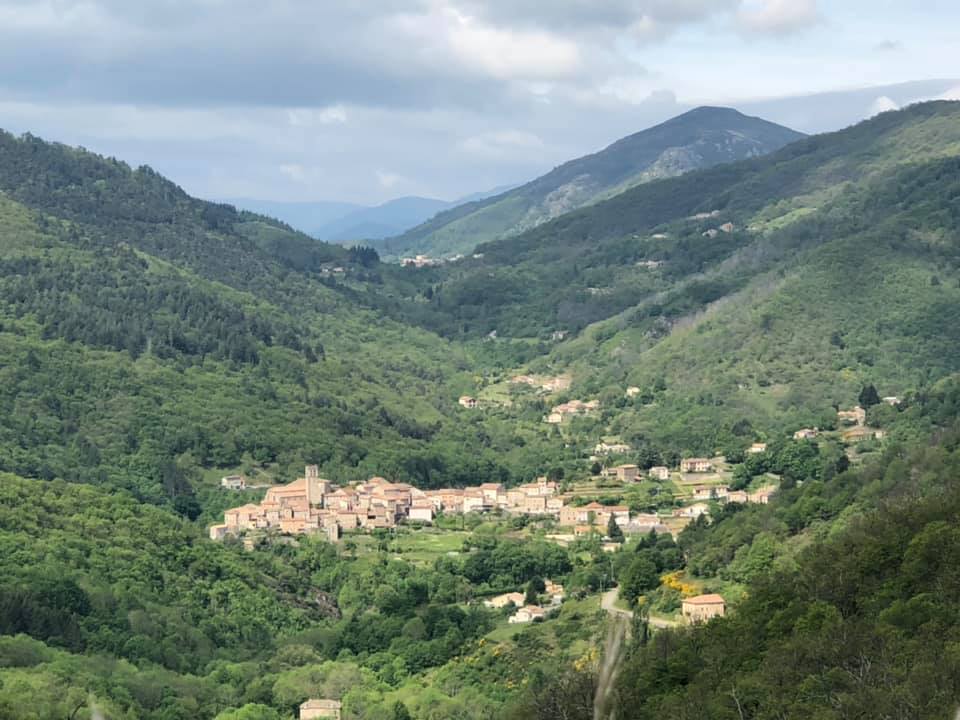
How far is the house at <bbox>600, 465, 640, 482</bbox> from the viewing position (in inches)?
2953

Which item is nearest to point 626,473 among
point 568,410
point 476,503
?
point 476,503

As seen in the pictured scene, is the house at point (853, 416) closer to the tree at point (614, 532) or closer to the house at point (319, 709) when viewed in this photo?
the tree at point (614, 532)

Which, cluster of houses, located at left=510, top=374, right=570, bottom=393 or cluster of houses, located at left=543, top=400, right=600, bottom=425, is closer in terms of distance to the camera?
cluster of houses, located at left=543, top=400, right=600, bottom=425

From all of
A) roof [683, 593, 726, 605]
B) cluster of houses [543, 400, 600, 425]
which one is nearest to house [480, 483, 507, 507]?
cluster of houses [543, 400, 600, 425]

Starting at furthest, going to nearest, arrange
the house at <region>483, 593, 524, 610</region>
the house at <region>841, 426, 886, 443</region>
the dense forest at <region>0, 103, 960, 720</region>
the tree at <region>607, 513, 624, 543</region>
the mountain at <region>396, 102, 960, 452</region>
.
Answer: the mountain at <region>396, 102, 960, 452</region>
the house at <region>841, 426, 886, 443</region>
the tree at <region>607, 513, 624, 543</region>
the house at <region>483, 593, 524, 610</region>
the dense forest at <region>0, 103, 960, 720</region>

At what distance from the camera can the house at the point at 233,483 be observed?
75.8 meters

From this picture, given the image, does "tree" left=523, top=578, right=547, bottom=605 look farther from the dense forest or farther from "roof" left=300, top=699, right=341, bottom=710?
"roof" left=300, top=699, right=341, bottom=710

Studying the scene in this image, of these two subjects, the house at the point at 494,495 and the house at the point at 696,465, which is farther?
the house at the point at 696,465

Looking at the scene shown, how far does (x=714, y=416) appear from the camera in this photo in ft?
282

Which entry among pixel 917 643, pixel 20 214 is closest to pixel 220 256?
pixel 20 214

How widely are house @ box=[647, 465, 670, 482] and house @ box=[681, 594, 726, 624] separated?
3166 cm

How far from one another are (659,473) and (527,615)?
26.0 metres

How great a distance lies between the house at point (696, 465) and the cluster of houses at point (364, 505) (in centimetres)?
611

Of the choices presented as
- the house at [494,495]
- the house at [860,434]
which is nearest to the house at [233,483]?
the house at [494,495]
